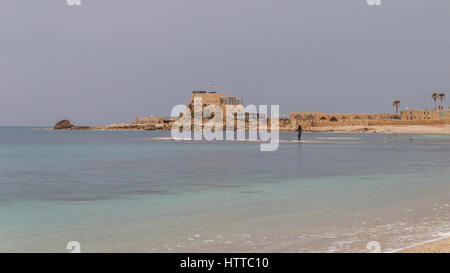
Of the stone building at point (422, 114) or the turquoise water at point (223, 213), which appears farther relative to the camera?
the stone building at point (422, 114)

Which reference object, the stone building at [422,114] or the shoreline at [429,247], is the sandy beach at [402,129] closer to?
the stone building at [422,114]

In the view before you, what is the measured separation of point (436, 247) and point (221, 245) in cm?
389

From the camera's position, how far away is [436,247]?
7.86 metres

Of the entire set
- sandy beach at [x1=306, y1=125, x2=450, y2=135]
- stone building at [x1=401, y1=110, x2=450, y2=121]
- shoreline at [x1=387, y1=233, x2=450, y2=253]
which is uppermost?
stone building at [x1=401, y1=110, x2=450, y2=121]

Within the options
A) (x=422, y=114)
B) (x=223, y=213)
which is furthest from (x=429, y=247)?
(x=422, y=114)

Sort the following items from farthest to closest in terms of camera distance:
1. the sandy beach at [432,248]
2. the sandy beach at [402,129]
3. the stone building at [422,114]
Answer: the stone building at [422,114], the sandy beach at [402,129], the sandy beach at [432,248]

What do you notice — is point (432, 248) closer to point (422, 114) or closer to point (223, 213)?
point (223, 213)

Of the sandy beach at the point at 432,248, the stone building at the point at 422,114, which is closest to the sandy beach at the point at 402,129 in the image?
the stone building at the point at 422,114

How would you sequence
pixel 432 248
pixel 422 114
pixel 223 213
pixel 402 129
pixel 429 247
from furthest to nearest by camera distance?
pixel 422 114, pixel 402 129, pixel 223 213, pixel 429 247, pixel 432 248

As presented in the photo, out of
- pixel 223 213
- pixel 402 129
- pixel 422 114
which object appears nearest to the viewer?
pixel 223 213

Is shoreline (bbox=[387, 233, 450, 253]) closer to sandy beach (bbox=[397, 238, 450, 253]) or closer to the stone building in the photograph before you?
sandy beach (bbox=[397, 238, 450, 253])

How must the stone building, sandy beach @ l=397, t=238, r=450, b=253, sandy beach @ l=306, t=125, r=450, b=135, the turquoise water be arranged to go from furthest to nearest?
the stone building, sandy beach @ l=306, t=125, r=450, b=135, the turquoise water, sandy beach @ l=397, t=238, r=450, b=253

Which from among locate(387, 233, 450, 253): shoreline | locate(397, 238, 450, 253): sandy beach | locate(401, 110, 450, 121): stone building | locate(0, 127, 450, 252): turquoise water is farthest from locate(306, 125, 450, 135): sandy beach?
locate(397, 238, 450, 253): sandy beach
